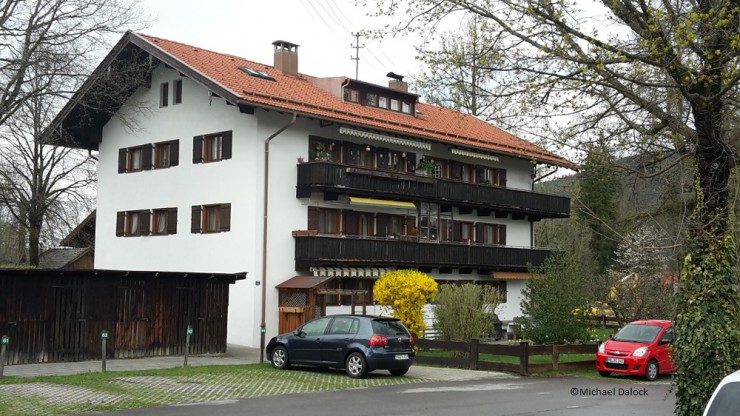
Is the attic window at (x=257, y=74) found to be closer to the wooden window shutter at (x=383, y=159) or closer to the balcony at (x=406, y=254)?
the wooden window shutter at (x=383, y=159)

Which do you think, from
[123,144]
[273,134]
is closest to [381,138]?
[273,134]

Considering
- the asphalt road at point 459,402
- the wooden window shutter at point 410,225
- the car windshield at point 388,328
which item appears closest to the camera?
the asphalt road at point 459,402

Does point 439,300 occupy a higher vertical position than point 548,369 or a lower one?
higher

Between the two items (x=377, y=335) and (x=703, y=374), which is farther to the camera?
(x=377, y=335)

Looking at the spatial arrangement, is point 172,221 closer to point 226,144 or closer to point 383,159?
point 226,144

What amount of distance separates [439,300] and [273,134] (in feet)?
30.9

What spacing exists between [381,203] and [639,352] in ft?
46.7

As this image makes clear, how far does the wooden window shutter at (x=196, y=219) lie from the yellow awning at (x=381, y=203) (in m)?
6.02

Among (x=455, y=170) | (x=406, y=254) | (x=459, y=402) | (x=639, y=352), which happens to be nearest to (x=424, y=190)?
(x=406, y=254)

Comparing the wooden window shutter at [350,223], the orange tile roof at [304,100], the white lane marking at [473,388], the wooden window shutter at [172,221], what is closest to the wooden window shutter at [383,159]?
the orange tile roof at [304,100]

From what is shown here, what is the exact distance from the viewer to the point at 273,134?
32.2 meters

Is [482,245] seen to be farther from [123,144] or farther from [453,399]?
[453,399]

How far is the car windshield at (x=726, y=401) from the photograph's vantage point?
537 centimetres

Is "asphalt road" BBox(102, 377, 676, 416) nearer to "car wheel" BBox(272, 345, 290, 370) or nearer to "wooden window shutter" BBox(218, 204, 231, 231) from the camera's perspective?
"car wheel" BBox(272, 345, 290, 370)
